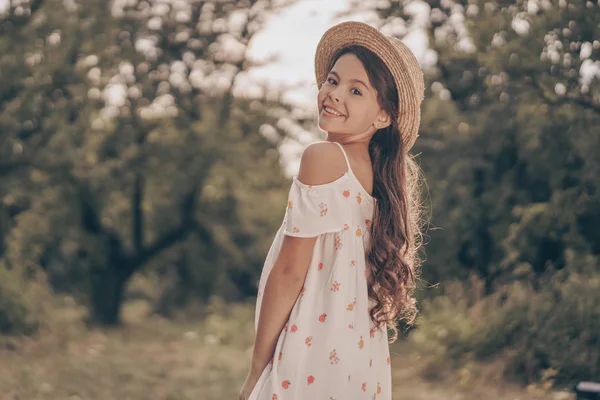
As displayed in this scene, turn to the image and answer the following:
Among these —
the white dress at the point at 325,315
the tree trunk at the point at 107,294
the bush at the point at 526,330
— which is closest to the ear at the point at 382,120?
the white dress at the point at 325,315

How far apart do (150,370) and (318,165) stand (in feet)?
24.7

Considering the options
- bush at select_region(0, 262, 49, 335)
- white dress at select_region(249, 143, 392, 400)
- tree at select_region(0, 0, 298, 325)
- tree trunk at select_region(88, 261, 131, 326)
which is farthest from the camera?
tree trunk at select_region(88, 261, 131, 326)

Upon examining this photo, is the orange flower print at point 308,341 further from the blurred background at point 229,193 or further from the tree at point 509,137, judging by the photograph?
the tree at point 509,137

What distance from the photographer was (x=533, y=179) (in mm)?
9930

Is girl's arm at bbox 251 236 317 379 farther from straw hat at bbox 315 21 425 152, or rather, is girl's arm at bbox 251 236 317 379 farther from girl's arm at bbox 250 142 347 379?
straw hat at bbox 315 21 425 152

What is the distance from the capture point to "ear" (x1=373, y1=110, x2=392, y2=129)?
2844 mm

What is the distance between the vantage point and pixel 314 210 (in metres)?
2.56

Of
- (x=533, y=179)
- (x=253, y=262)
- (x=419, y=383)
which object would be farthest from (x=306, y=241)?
(x=253, y=262)

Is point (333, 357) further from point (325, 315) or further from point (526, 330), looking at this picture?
point (526, 330)

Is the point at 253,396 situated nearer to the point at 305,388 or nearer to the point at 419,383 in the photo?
the point at 305,388

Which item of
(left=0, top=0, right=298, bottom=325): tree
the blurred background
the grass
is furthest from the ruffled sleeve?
(left=0, top=0, right=298, bottom=325): tree

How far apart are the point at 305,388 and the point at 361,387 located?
0.18 m

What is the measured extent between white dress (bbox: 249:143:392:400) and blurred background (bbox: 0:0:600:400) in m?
2.63

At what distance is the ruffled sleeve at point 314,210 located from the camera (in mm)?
2553
